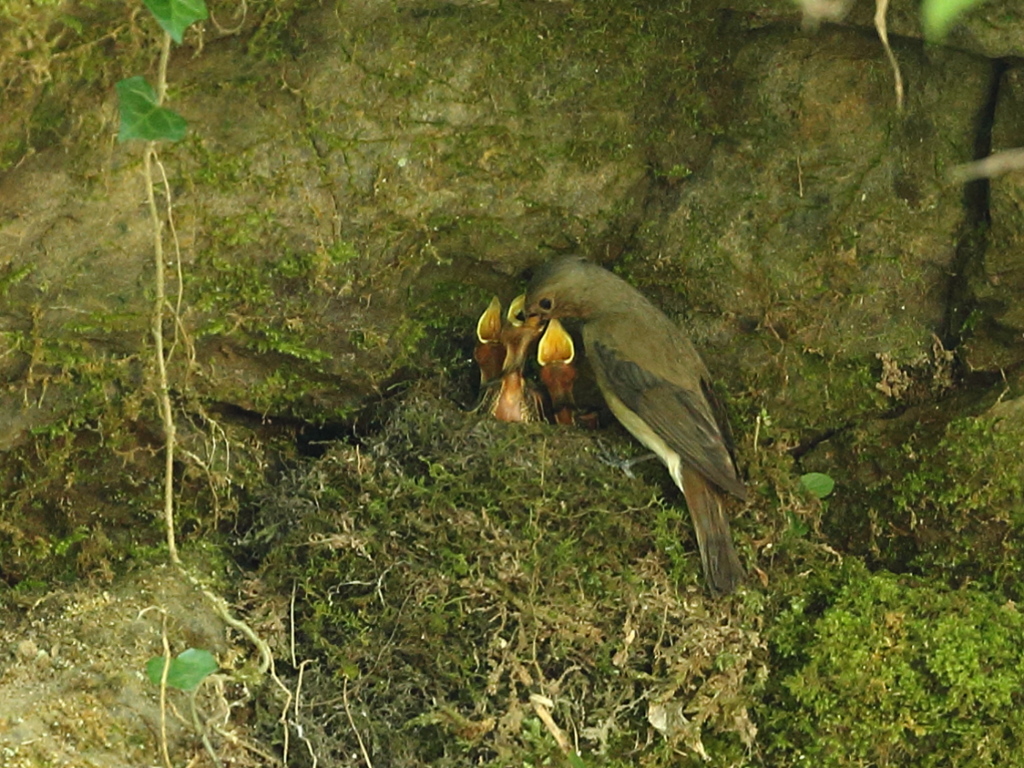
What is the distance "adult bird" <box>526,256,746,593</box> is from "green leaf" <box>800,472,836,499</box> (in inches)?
9.8

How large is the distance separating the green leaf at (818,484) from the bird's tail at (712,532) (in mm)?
371

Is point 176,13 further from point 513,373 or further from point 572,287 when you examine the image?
point 513,373

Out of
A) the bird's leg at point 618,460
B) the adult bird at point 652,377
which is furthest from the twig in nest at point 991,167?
the bird's leg at point 618,460

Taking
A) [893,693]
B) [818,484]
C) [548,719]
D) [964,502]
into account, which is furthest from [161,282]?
[964,502]

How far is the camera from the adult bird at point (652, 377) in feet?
14.9

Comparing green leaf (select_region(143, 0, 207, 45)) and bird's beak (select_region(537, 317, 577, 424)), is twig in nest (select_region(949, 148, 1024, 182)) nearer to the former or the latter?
bird's beak (select_region(537, 317, 577, 424))

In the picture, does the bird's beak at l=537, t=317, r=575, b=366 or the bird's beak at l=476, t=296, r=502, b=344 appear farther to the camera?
the bird's beak at l=537, t=317, r=575, b=366

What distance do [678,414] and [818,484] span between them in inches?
20.3

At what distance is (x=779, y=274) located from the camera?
483 cm

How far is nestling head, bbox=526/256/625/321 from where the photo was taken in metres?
4.89

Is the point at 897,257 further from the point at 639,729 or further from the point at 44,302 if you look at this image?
the point at 44,302

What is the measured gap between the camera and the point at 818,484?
4754 millimetres

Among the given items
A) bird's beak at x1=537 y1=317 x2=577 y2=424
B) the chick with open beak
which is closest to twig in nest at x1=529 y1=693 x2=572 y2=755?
the chick with open beak

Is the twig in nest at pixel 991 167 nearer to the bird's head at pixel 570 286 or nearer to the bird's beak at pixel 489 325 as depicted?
the bird's head at pixel 570 286
